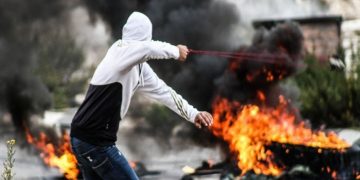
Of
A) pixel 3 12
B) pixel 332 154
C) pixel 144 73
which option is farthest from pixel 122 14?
pixel 144 73

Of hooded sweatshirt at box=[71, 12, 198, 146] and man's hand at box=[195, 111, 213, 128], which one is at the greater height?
hooded sweatshirt at box=[71, 12, 198, 146]

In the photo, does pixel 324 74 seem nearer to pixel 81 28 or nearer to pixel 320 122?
pixel 320 122

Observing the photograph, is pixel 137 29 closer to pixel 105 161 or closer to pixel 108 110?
pixel 108 110

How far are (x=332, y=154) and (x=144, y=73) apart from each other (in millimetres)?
8809

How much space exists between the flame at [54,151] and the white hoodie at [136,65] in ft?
34.9

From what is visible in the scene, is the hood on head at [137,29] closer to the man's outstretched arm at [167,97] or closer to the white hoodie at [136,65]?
the white hoodie at [136,65]

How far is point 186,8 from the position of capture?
19.7 metres

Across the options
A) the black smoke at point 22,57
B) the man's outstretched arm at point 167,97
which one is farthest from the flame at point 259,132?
the man's outstretched arm at point 167,97

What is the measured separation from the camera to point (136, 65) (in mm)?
4863

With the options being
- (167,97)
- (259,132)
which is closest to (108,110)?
(167,97)

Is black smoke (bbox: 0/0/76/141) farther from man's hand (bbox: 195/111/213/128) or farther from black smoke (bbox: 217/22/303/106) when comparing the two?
man's hand (bbox: 195/111/213/128)

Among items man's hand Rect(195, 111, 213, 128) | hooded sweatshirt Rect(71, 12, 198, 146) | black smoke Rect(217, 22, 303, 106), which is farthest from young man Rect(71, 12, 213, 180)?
black smoke Rect(217, 22, 303, 106)

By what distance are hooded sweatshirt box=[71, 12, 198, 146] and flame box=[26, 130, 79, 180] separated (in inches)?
426

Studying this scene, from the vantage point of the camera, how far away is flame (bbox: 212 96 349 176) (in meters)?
15.3
